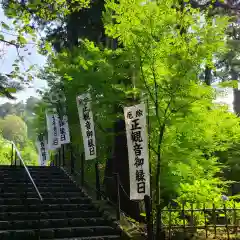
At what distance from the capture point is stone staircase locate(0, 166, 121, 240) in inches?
293

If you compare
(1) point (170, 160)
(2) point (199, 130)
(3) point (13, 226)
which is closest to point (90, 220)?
(3) point (13, 226)

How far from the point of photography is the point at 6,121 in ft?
242

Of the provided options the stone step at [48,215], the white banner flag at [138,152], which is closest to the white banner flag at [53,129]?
the stone step at [48,215]

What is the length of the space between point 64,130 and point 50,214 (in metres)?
6.71

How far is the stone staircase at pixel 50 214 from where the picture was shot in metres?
7.44

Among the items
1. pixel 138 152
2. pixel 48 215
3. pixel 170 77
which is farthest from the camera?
pixel 48 215

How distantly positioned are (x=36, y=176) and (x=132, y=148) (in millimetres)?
6005

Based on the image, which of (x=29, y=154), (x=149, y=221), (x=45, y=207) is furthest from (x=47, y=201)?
(x=29, y=154)

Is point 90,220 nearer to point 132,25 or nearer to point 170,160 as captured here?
point 170,160

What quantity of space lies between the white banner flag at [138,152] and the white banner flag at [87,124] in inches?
121

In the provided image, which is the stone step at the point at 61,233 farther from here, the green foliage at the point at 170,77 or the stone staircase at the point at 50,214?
the green foliage at the point at 170,77

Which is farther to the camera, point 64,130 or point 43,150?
point 43,150

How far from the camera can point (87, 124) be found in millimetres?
11195

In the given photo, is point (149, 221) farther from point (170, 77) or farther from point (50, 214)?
point (170, 77)
